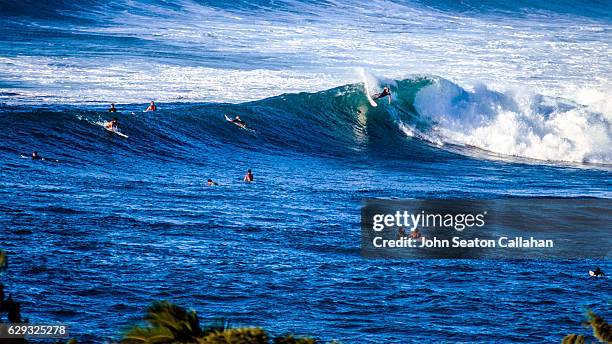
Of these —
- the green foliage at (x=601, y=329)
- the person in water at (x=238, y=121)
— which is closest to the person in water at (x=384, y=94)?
the person in water at (x=238, y=121)

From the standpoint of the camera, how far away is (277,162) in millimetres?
28234

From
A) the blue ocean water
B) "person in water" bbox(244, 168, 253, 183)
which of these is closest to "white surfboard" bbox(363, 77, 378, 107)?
the blue ocean water

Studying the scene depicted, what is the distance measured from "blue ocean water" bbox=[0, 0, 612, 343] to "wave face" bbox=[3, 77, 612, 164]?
0.09m

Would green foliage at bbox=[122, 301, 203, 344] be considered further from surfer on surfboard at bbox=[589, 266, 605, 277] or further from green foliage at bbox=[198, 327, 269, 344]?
surfer on surfboard at bbox=[589, 266, 605, 277]

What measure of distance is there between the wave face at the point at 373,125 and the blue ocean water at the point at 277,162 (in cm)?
9

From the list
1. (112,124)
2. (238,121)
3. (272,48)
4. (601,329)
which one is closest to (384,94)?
(238,121)

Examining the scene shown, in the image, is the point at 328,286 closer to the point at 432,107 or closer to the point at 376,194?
the point at 376,194

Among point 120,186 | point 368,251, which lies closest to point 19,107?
point 120,186

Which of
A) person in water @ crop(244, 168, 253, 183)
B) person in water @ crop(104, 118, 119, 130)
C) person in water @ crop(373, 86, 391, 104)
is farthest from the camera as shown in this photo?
person in water @ crop(373, 86, 391, 104)

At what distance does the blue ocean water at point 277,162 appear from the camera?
50.4 ft

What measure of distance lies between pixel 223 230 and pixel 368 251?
254 centimetres

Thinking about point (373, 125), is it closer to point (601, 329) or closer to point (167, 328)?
point (601, 329)

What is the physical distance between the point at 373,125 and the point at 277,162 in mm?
7727

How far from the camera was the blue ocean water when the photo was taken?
50.4 ft
